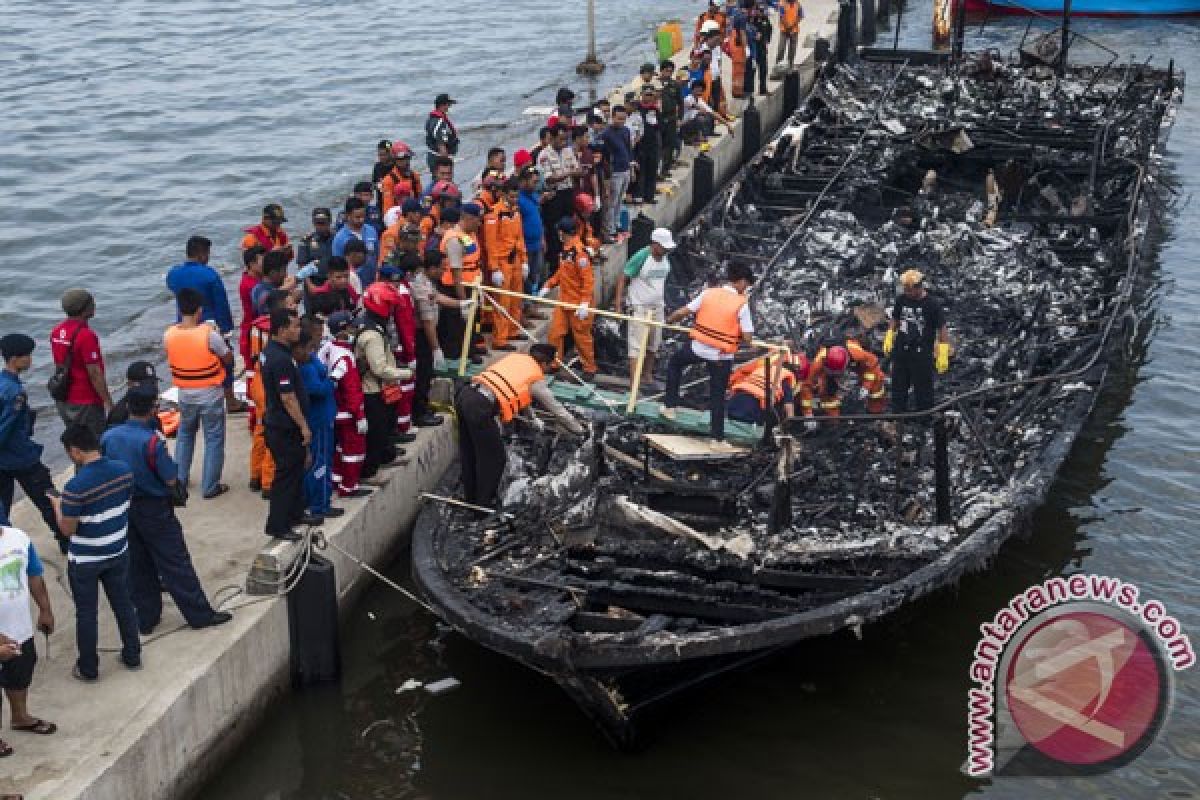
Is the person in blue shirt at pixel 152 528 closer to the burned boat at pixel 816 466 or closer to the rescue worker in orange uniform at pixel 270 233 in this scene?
the burned boat at pixel 816 466

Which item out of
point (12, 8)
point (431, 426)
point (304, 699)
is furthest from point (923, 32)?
point (304, 699)

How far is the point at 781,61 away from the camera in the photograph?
25.7 metres

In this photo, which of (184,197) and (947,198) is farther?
(184,197)

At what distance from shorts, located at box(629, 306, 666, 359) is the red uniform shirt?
451 cm

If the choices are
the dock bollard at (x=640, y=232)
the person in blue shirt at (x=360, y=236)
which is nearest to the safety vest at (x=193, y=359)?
the person in blue shirt at (x=360, y=236)

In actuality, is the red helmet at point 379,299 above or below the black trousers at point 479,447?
above

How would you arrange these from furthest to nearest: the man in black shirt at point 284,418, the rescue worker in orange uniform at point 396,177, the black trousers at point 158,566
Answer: the rescue worker in orange uniform at point 396,177, the man in black shirt at point 284,418, the black trousers at point 158,566

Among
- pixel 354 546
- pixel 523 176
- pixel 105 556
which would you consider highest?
pixel 523 176

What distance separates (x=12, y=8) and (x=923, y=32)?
23.7 meters

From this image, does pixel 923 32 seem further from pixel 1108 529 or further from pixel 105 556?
pixel 105 556

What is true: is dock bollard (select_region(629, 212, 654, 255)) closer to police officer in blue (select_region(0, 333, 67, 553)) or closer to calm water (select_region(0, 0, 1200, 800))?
calm water (select_region(0, 0, 1200, 800))

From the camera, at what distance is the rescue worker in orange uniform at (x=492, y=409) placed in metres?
10.2

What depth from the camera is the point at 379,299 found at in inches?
412

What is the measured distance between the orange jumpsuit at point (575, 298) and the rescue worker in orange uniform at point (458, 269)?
0.88m
